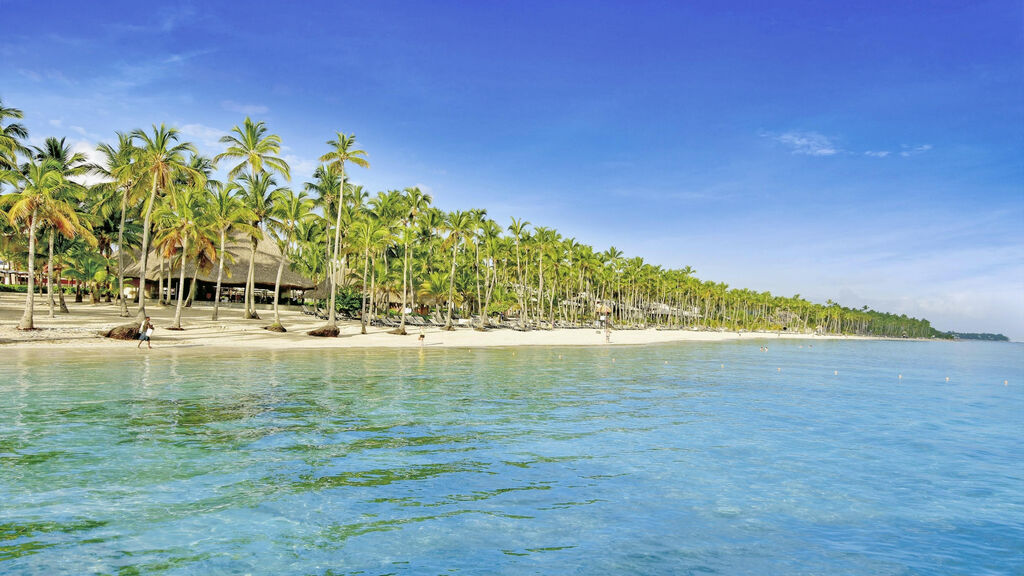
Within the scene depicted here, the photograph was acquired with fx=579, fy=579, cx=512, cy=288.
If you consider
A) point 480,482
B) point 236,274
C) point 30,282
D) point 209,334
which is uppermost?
point 236,274

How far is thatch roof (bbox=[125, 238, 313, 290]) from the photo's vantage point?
215 ft

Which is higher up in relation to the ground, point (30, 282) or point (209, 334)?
point (30, 282)

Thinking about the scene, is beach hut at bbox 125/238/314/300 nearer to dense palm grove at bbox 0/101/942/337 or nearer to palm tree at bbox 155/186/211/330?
dense palm grove at bbox 0/101/942/337

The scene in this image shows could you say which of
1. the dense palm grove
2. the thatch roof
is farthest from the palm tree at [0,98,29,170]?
the thatch roof

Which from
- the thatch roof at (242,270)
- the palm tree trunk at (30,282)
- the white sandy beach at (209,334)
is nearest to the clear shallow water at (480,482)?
the white sandy beach at (209,334)

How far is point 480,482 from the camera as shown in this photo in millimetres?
11188

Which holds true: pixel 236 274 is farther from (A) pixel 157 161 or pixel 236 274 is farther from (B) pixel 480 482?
(B) pixel 480 482

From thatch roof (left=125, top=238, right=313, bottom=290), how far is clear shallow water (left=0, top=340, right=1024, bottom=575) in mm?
47207

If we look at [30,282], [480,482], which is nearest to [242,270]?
[30,282]

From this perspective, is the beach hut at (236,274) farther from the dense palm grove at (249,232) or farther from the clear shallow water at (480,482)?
the clear shallow water at (480,482)

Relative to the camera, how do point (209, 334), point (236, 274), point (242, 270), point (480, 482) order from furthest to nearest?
point (242, 270), point (236, 274), point (209, 334), point (480, 482)

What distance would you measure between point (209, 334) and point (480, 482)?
39.2 m

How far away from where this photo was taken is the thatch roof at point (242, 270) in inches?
2579

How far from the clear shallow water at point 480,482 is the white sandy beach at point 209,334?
50.3 feet
